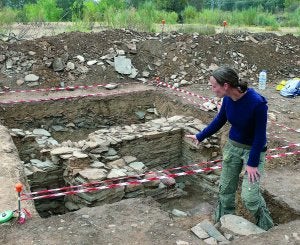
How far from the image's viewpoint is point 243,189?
427 centimetres

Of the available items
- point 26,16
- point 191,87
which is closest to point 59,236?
point 191,87

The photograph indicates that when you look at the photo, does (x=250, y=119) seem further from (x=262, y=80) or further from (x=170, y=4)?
(x=170, y=4)

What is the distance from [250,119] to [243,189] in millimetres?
783

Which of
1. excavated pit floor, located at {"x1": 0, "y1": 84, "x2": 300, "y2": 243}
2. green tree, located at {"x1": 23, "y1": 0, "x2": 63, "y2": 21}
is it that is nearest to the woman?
excavated pit floor, located at {"x1": 0, "y1": 84, "x2": 300, "y2": 243}

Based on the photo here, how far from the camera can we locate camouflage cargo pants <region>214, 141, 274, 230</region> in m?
4.24

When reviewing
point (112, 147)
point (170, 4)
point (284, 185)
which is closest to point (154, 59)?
point (112, 147)

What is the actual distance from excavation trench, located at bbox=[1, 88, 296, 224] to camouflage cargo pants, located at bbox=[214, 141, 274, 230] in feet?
6.26

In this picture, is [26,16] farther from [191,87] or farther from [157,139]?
[157,139]

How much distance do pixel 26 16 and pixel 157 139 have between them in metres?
11.4

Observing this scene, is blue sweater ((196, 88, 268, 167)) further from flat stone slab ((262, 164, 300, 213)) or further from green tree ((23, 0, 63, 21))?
green tree ((23, 0, 63, 21))

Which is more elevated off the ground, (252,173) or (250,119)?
(250,119)

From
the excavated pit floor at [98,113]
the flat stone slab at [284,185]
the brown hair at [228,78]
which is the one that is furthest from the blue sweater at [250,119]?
the excavated pit floor at [98,113]

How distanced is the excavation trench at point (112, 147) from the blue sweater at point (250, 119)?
8.28 ft

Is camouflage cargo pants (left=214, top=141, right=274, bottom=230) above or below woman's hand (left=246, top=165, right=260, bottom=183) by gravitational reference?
below
